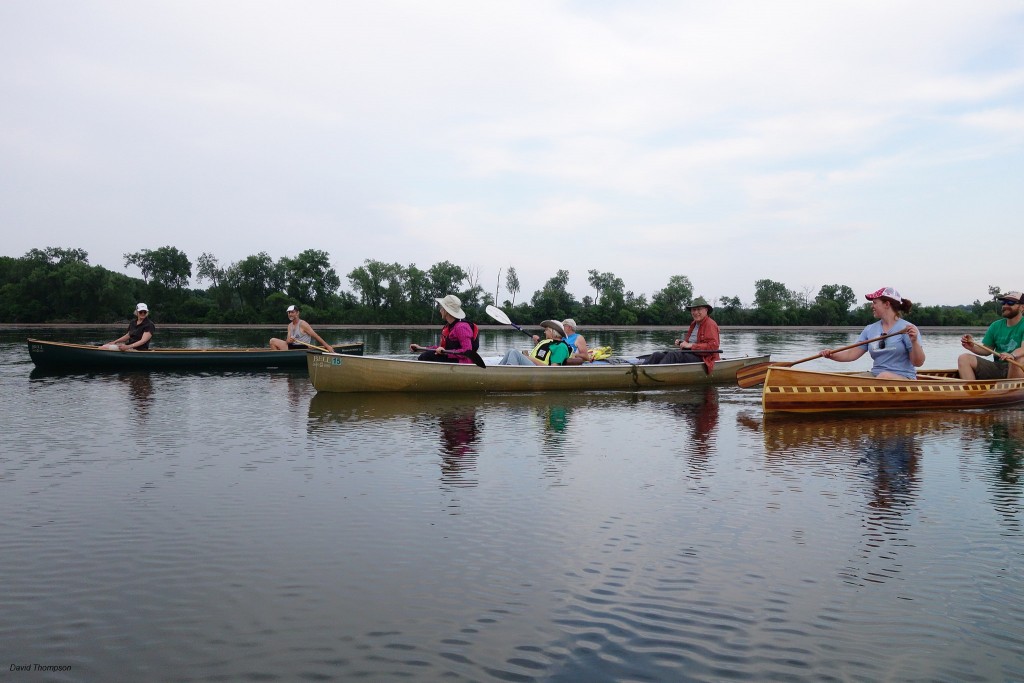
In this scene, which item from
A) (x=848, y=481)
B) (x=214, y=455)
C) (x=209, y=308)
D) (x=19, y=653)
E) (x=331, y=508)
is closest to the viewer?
(x=19, y=653)

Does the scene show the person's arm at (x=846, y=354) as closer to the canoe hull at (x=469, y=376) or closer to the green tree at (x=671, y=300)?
the canoe hull at (x=469, y=376)

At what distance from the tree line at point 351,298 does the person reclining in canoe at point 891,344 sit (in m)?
72.3

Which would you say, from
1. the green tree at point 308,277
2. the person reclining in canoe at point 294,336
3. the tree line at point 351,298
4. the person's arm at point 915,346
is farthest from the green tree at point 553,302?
the person's arm at point 915,346

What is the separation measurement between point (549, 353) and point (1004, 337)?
341 inches

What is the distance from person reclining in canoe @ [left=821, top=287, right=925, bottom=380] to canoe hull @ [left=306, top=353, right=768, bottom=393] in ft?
14.2

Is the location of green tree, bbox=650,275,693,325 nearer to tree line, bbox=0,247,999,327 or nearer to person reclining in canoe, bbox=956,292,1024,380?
tree line, bbox=0,247,999,327

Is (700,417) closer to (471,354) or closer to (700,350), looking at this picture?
(700,350)

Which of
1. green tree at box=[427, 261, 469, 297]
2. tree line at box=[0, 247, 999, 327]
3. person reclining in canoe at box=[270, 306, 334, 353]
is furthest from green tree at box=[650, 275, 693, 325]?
person reclining in canoe at box=[270, 306, 334, 353]

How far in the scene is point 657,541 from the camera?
18.8 feet

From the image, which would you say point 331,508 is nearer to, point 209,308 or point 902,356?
point 902,356

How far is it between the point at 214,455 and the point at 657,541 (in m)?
5.71

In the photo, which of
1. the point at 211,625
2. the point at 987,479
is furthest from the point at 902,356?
the point at 211,625

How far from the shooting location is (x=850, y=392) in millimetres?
12117

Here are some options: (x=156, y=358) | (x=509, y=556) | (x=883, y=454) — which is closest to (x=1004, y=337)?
(x=883, y=454)
